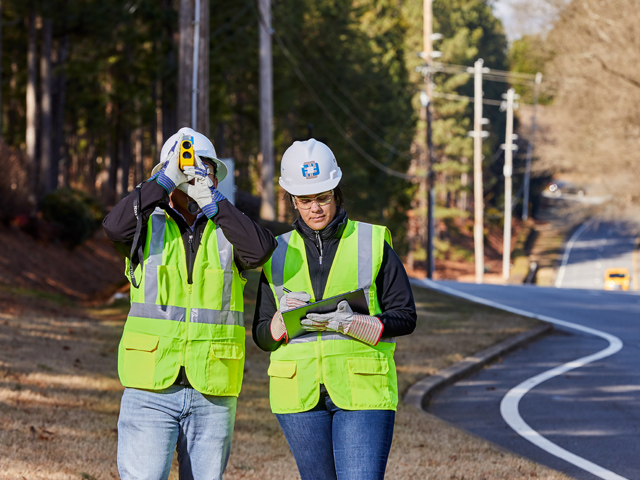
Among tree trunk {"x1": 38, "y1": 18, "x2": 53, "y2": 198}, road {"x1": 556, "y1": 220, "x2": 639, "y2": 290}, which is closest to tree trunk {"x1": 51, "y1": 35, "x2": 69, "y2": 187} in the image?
tree trunk {"x1": 38, "y1": 18, "x2": 53, "y2": 198}

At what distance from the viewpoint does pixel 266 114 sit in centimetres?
2191

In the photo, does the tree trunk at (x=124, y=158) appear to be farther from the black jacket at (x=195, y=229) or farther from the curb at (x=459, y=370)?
the black jacket at (x=195, y=229)

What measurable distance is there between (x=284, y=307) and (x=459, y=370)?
883cm

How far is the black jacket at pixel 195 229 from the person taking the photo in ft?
11.9

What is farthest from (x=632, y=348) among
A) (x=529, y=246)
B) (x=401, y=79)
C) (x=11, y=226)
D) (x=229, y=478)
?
(x=529, y=246)

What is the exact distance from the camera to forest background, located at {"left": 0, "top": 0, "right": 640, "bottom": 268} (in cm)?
2984

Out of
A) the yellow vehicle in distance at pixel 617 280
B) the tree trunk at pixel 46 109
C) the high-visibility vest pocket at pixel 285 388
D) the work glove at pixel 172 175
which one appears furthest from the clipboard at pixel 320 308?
the yellow vehicle in distance at pixel 617 280

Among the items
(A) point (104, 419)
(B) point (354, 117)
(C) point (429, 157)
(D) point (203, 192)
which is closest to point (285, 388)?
(D) point (203, 192)

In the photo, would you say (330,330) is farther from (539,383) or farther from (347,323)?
(539,383)

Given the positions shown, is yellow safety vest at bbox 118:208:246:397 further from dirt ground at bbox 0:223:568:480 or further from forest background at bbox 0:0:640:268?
forest background at bbox 0:0:640:268

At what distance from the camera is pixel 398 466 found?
6.87 metres

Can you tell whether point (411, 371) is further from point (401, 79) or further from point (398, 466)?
point (401, 79)

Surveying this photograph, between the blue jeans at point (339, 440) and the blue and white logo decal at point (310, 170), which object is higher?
the blue and white logo decal at point (310, 170)

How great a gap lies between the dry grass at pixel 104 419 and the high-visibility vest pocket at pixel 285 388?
9.34 ft
